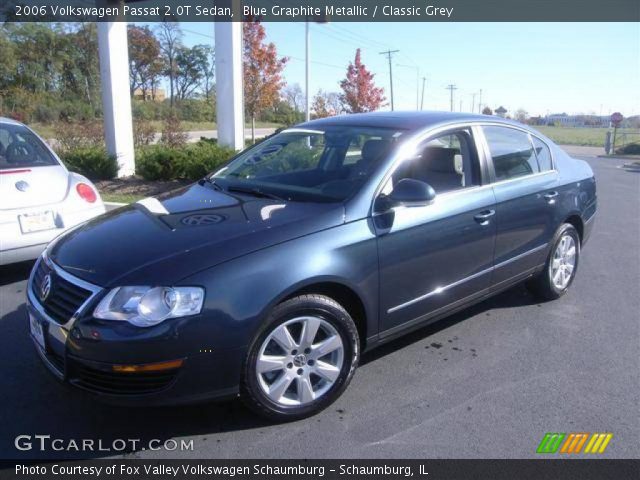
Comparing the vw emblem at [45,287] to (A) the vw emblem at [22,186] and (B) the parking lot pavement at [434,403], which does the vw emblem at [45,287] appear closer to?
(B) the parking lot pavement at [434,403]

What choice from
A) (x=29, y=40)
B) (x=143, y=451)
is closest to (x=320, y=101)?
(x=29, y=40)

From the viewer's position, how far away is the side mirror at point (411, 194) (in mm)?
3207

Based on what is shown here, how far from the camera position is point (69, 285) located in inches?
109

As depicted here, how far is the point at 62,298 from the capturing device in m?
2.77

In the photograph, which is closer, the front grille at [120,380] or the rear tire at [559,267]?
the front grille at [120,380]

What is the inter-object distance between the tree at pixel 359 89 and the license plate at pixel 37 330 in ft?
104

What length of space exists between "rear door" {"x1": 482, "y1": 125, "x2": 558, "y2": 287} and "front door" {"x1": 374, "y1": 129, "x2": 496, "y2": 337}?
0.15m

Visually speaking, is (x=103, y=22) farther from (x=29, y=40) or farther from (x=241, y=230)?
(x=29, y=40)

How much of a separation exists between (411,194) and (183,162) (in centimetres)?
734

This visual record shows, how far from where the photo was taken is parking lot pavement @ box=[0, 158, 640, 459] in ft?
9.17

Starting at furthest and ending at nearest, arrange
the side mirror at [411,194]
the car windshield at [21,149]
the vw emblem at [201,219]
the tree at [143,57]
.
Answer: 1. the tree at [143,57]
2. the car windshield at [21,149]
3. the side mirror at [411,194]
4. the vw emblem at [201,219]

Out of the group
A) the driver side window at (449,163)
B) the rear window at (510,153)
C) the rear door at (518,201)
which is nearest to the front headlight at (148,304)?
the driver side window at (449,163)

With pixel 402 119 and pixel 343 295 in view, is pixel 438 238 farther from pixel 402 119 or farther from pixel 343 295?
pixel 402 119

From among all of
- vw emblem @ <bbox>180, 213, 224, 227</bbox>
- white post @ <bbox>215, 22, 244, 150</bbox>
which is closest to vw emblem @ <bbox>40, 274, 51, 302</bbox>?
vw emblem @ <bbox>180, 213, 224, 227</bbox>
